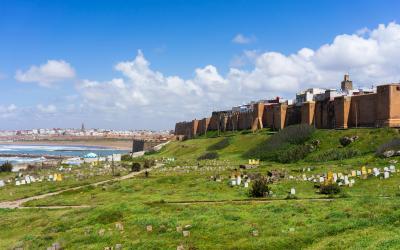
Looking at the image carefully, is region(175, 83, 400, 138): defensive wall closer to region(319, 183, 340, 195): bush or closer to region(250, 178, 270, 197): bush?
region(319, 183, 340, 195): bush

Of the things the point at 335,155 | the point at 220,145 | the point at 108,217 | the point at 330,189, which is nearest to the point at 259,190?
the point at 330,189

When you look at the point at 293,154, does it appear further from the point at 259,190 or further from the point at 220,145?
the point at 220,145

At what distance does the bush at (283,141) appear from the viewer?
56.0 meters

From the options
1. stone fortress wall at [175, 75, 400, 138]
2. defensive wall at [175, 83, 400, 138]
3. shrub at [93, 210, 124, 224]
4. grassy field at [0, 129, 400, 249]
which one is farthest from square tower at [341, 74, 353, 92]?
shrub at [93, 210, 124, 224]

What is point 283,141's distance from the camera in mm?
59125

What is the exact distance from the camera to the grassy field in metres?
15.2

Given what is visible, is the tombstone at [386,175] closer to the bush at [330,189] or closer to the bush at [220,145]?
the bush at [330,189]

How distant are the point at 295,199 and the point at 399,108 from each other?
3264cm

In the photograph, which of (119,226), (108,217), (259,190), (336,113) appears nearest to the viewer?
(119,226)

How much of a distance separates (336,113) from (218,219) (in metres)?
46.5

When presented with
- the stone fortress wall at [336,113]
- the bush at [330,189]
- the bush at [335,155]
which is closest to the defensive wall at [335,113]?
the stone fortress wall at [336,113]

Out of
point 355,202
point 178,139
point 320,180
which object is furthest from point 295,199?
point 178,139

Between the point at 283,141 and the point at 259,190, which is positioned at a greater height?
the point at 283,141

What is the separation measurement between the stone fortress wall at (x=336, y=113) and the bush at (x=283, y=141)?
502 cm
